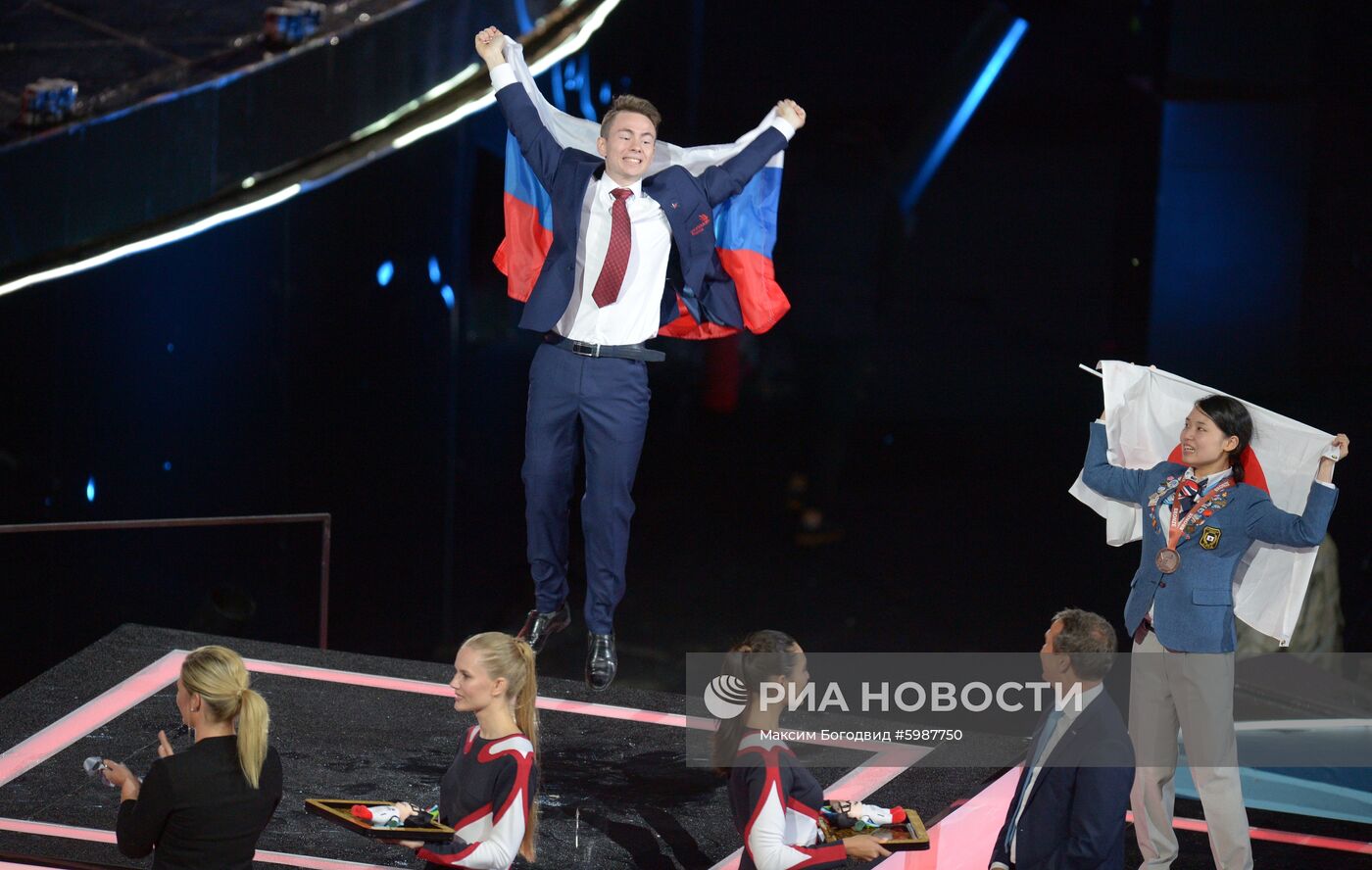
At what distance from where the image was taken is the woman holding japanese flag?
4.72 m

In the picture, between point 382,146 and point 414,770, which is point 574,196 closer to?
point 414,770

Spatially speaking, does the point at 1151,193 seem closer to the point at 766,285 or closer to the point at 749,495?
the point at 749,495

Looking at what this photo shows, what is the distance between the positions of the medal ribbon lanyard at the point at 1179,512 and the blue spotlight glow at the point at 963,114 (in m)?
4.23

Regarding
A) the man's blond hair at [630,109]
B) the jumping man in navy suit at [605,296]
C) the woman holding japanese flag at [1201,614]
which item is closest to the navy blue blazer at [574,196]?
the jumping man in navy suit at [605,296]

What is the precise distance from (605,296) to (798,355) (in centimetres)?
400

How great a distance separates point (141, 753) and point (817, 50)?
5.13 meters

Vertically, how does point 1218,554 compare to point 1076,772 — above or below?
above

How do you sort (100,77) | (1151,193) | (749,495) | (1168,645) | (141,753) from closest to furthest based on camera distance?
(1168,645)
(141,753)
(100,77)
(1151,193)
(749,495)

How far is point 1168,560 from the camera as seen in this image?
4.77 m

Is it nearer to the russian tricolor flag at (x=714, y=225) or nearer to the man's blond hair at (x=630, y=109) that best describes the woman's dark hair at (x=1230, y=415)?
the russian tricolor flag at (x=714, y=225)

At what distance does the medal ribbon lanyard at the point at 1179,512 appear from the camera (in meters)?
4.78

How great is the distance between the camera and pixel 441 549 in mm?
9461

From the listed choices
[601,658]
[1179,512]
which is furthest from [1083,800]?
[601,658]

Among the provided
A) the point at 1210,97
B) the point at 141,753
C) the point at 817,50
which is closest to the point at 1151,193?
the point at 1210,97
